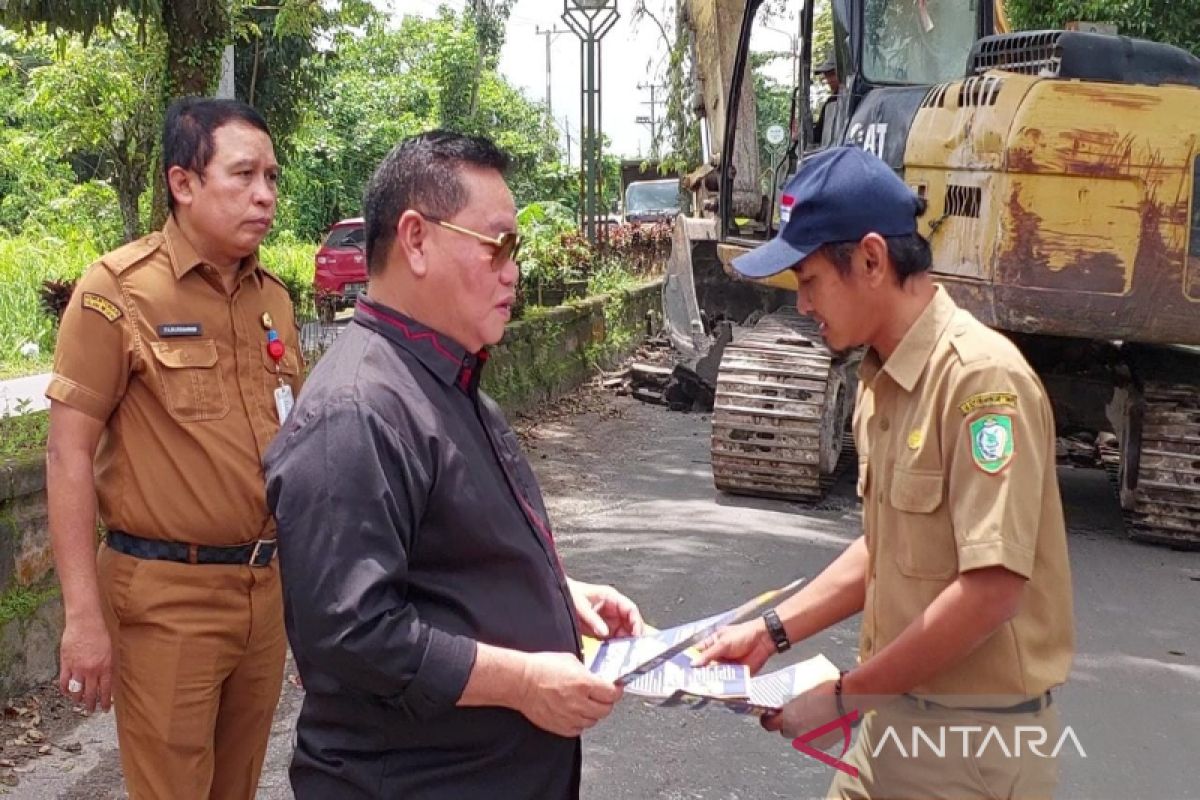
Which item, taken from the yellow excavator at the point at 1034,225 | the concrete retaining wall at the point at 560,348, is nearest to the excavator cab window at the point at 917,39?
the yellow excavator at the point at 1034,225

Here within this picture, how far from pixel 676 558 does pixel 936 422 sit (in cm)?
431

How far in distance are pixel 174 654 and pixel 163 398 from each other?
540 millimetres

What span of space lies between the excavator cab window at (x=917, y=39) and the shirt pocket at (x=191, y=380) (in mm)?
5739

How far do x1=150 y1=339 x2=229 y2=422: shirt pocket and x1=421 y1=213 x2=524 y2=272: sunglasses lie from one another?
3.56 ft

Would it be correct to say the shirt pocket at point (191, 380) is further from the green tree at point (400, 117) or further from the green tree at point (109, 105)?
A: the green tree at point (400, 117)

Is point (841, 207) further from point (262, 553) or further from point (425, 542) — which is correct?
point (262, 553)

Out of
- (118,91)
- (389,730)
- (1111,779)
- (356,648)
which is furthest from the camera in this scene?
(118,91)

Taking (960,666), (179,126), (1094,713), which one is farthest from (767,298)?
(960,666)

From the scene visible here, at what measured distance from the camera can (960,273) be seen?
6211 millimetres

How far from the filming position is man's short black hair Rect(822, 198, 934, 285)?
2113mm

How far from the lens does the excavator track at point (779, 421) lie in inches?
290

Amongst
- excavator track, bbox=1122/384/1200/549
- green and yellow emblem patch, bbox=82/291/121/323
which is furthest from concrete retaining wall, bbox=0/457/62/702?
excavator track, bbox=1122/384/1200/549

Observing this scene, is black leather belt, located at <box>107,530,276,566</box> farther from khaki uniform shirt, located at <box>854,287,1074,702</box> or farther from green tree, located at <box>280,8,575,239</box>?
green tree, located at <box>280,8,575,239</box>

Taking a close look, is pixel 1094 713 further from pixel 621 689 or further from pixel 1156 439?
pixel 621 689
